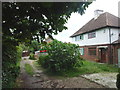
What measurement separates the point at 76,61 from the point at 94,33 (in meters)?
8.77

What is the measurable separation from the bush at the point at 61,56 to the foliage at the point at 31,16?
492cm

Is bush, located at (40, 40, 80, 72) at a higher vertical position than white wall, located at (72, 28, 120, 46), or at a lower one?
lower

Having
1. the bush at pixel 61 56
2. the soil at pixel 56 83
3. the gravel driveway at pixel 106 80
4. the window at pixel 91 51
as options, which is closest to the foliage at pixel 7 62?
the soil at pixel 56 83

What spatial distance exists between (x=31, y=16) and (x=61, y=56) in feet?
18.5

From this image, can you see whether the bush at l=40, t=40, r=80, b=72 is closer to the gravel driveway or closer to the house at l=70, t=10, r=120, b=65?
the gravel driveway

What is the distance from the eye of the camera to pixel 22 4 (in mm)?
2127

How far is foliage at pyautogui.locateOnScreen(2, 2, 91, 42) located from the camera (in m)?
2.06

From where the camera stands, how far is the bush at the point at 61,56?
7594mm

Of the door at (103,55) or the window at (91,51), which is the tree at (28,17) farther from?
the window at (91,51)

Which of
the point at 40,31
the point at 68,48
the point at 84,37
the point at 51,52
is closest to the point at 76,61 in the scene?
the point at 68,48

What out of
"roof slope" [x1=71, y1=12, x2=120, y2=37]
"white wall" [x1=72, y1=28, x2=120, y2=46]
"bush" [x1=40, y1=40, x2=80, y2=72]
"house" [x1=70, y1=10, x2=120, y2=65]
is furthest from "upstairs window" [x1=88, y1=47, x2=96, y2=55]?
"bush" [x1=40, y1=40, x2=80, y2=72]

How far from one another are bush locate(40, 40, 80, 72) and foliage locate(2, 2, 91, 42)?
16.1ft

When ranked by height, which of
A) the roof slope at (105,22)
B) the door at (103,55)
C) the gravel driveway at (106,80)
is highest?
the roof slope at (105,22)

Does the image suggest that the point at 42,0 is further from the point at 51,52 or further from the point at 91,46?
the point at 91,46
